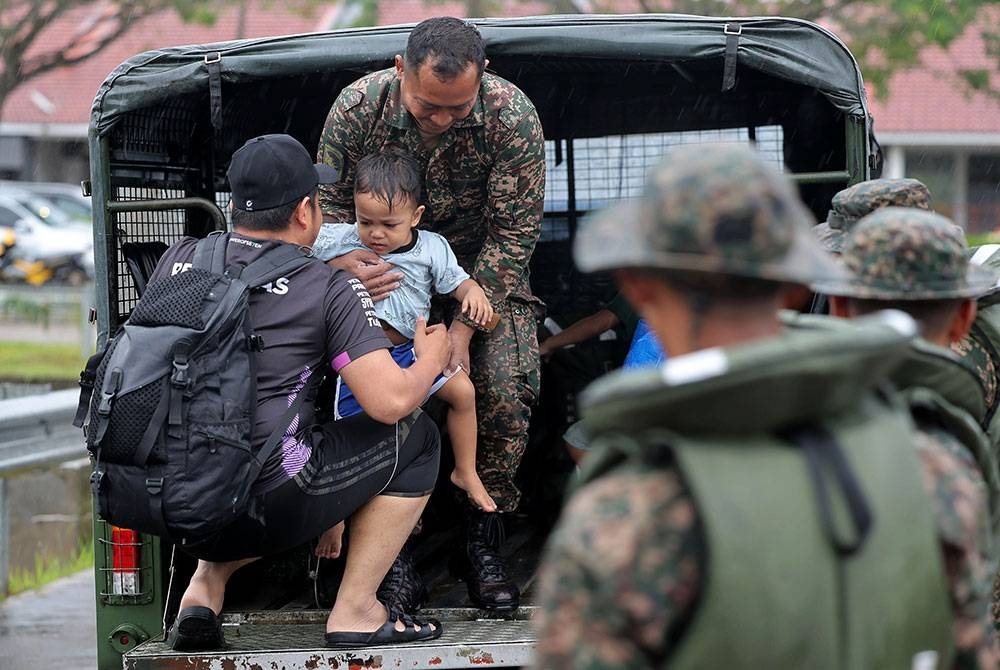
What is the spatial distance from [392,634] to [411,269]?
1129 mm

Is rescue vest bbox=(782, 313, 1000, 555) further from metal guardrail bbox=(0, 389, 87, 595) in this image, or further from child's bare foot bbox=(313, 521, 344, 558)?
metal guardrail bbox=(0, 389, 87, 595)

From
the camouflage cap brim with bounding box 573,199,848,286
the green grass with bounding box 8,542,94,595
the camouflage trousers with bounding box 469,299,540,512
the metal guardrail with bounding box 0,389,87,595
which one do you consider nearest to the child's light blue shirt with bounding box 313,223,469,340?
the camouflage trousers with bounding box 469,299,540,512

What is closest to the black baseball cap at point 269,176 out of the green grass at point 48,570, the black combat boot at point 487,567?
the black combat boot at point 487,567

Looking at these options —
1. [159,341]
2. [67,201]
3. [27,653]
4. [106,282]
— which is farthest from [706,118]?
[67,201]

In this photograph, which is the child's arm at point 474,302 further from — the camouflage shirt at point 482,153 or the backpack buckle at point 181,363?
the backpack buckle at point 181,363

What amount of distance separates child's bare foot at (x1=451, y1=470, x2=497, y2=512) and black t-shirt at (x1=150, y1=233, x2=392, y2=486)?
0.83 m

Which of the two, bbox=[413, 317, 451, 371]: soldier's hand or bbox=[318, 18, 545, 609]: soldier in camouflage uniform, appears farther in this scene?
bbox=[318, 18, 545, 609]: soldier in camouflage uniform

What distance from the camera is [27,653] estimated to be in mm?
6414

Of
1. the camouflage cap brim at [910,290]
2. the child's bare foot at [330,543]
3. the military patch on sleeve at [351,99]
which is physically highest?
the military patch on sleeve at [351,99]

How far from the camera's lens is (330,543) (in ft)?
14.1

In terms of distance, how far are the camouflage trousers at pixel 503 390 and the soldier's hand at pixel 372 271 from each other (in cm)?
46

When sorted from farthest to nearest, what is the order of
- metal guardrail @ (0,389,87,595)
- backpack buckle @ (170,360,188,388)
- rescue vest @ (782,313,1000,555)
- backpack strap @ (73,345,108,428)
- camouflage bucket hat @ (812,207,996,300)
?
metal guardrail @ (0,389,87,595)
backpack strap @ (73,345,108,428)
backpack buckle @ (170,360,188,388)
camouflage bucket hat @ (812,207,996,300)
rescue vest @ (782,313,1000,555)

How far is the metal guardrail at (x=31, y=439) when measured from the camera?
6821 mm

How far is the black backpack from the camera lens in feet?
11.7
